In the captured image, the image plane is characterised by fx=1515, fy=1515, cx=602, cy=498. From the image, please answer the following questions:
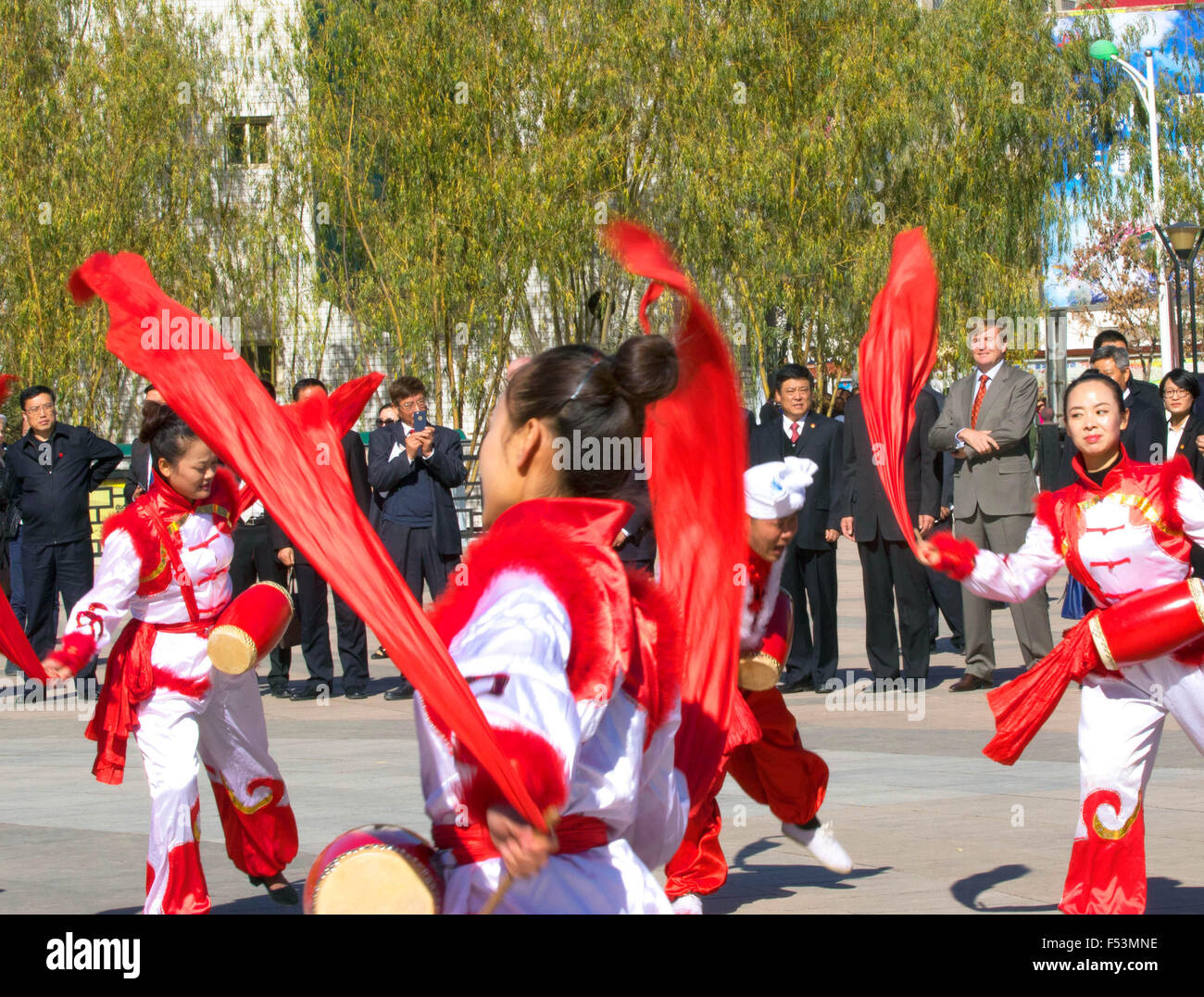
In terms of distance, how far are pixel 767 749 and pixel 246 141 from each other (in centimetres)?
2324

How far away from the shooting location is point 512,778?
80.6 inches

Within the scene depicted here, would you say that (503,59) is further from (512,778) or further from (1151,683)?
(512,778)

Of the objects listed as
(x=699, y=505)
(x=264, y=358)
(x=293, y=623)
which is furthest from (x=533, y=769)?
(x=264, y=358)

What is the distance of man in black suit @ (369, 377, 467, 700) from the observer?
9.96m

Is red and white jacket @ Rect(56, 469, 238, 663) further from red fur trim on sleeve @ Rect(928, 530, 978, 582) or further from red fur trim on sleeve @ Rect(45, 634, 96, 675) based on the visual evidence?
red fur trim on sleeve @ Rect(928, 530, 978, 582)

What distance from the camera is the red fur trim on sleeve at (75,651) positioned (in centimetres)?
432

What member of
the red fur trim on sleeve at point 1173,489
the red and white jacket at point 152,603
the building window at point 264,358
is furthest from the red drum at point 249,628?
the building window at point 264,358

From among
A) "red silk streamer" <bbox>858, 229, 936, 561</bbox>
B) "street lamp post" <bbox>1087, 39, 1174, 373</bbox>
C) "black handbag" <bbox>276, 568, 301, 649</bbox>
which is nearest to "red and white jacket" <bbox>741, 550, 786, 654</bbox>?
"red silk streamer" <bbox>858, 229, 936, 561</bbox>

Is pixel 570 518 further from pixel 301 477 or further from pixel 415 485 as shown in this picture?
pixel 415 485

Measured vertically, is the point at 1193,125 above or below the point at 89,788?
above

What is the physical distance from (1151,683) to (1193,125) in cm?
2160

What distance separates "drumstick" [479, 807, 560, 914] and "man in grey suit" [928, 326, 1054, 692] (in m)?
7.44

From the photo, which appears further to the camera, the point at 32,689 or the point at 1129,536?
the point at 32,689
